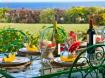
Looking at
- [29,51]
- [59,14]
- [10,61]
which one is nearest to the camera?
[10,61]

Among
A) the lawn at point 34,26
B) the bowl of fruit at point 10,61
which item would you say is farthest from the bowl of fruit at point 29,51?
the lawn at point 34,26

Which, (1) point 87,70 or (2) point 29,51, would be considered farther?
(2) point 29,51

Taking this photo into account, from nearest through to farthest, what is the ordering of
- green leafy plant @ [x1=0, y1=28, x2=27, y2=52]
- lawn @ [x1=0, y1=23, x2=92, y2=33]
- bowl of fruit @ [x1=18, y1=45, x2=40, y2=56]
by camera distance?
bowl of fruit @ [x1=18, y1=45, x2=40, y2=56]
green leafy plant @ [x1=0, y1=28, x2=27, y2=52]
lawn @ [x1=0, y1=23, x2=92, y2=33]

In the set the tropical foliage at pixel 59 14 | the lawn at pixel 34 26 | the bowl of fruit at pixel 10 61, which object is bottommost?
the lawn at pixel 34 26

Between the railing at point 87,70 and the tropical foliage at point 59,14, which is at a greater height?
the tropical foliage at point 59,14

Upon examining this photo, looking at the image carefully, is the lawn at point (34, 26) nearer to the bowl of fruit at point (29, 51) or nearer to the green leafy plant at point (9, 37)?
the green leafy plant at point (9, 37)

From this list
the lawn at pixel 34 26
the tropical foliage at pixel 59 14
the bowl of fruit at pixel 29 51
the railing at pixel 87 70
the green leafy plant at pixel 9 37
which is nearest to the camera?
the railing at pixel 87 70

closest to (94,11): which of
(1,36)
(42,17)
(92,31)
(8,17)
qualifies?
(42,17)

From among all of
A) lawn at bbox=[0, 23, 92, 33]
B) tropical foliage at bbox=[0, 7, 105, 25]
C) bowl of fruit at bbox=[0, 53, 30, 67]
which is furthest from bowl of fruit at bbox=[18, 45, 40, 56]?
tropical foliage at bbox=[0, 7, 105, 25]

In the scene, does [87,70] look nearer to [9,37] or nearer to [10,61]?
[10,61]

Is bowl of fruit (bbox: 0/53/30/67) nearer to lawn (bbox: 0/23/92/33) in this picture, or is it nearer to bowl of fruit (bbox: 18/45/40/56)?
bowl of fruit (bbox: 18/45/40/56)

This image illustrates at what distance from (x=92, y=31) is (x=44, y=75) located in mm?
965

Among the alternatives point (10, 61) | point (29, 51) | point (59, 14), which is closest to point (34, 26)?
point (59, 14)

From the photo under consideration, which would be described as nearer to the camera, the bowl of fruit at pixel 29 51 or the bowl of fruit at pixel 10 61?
the bowl of fruit at pixel 10 61
